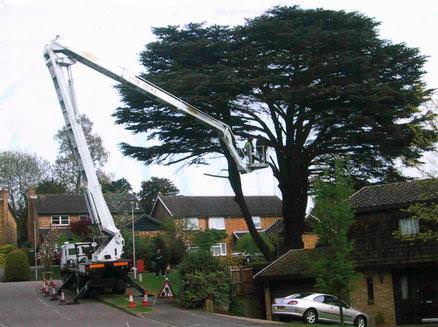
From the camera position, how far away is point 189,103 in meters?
36.3

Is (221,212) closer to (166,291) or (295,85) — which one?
(295,85)

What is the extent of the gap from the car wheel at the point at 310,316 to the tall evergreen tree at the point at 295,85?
1045 centimetres

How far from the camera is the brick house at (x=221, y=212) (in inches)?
2926

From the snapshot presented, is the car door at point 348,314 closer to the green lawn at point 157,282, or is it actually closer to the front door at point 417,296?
the front door at point 417,296

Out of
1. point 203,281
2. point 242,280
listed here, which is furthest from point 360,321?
point 242,280

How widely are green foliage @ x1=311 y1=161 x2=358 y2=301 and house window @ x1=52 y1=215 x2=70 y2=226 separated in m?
53.3

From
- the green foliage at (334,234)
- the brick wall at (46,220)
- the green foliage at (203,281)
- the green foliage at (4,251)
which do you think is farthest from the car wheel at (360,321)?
the brick wall at (46,220)

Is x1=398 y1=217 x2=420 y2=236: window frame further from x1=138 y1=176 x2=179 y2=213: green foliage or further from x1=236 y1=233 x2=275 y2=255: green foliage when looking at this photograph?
x1=138 y1=176 x2=179 y2=213: green foliage

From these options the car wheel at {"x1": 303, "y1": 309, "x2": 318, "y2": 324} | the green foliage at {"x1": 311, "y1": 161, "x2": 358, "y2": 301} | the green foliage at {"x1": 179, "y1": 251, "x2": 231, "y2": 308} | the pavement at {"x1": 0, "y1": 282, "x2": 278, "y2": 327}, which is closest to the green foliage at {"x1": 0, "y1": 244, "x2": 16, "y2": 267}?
the pavement at {"x1": 0, "y1": 282, "x2": 278, "y2": 327}

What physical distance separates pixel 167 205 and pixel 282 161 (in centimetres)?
3598

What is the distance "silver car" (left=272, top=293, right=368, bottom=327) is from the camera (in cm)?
2875

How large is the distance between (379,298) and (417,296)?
1852mm

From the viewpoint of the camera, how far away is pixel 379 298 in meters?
33.6

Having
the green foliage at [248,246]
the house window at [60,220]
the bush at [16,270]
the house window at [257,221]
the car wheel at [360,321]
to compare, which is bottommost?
the car wheel at [360,321]
